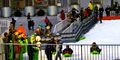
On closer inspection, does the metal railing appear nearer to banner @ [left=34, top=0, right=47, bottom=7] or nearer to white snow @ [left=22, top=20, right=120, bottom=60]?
white snow @ [left=22, top=20, right=120, bottom=60]

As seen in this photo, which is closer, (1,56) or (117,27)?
(1,56)

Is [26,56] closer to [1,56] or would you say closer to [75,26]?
[1,56]

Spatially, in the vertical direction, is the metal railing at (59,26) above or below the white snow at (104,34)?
above

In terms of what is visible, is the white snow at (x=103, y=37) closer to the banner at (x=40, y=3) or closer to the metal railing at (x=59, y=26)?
the metal railing at (x=59, y=26)

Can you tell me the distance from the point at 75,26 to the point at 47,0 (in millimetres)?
16242

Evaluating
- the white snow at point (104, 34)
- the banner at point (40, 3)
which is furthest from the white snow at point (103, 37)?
the banner at point (40, 3)

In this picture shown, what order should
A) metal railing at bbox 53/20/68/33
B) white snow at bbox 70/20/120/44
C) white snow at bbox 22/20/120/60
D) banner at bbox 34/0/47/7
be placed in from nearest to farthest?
white snow at bbox 22/20/120/60 < white snow at bbox 70/20/120/44 < metal railing at bbox 53/20/68/33 < banner at bbox 34/0/47/7

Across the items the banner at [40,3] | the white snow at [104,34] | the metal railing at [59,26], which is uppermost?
the banner at [40,3]

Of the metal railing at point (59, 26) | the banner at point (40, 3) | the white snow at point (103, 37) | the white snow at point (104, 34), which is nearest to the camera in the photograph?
the white snow at point (103, 37)

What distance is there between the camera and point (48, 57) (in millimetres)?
23109

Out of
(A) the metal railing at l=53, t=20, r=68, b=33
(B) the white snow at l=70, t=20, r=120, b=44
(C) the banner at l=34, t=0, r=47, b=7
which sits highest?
(C) the banner at l=34, t=0, r=47, b=7

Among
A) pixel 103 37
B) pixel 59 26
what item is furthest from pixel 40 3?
pixel 103 37

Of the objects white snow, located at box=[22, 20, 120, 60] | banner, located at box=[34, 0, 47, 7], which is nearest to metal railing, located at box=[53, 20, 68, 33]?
white snow, located at box=[22, 20, 120, 60]

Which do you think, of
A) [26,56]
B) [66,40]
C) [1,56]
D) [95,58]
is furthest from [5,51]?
[66,40]
